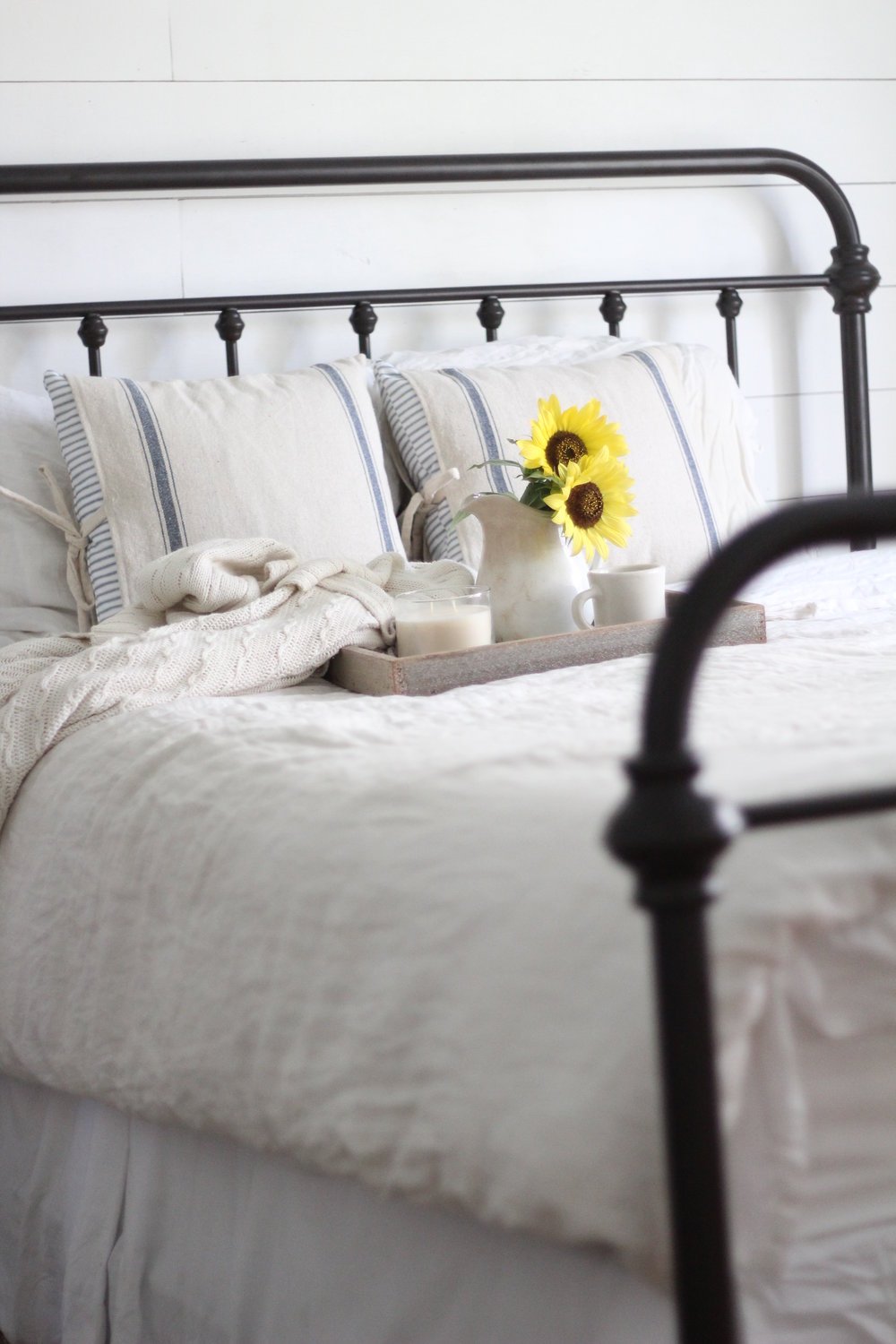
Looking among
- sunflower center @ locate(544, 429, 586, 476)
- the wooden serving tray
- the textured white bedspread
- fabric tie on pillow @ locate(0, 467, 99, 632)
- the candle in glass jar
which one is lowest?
the textured white bedspread

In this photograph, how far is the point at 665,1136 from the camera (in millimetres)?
516

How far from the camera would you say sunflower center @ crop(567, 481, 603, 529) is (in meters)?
1.41

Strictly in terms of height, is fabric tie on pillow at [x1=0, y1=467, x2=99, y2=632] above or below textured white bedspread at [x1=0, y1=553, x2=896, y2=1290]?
above

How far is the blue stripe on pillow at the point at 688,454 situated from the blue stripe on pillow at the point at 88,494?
0.81 metres

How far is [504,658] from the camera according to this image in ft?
4.43

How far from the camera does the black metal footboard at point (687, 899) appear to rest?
50cm

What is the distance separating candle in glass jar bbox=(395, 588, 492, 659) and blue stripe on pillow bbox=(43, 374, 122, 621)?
47 centimetres

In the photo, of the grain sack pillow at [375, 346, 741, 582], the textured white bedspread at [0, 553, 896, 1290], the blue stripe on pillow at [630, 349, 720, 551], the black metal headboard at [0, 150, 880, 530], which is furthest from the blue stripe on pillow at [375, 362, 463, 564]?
the textured white bedspread at [0, 553, 896, 1290]

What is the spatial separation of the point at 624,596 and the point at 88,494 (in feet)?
2.25

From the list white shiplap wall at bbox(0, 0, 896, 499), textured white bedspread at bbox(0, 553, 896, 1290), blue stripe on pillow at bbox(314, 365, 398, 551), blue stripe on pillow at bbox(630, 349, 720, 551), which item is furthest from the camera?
→ white shiplap wall at bbox(0, 0, 896, 499)

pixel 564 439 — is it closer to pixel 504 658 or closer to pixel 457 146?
pixel 504 658

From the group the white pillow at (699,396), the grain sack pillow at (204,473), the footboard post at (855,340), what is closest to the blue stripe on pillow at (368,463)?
the grain sack pillow at (204,473)

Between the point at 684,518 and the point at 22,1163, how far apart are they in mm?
1189

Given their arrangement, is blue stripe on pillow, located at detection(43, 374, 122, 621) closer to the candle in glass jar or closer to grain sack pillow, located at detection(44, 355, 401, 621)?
grain sack pillow, located at detection(44, 355, 401, 621)
